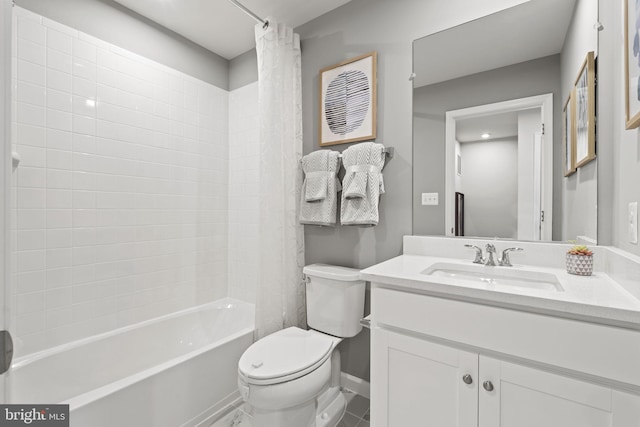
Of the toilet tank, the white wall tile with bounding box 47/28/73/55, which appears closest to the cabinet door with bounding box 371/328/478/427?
the toilet tank

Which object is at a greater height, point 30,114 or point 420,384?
point 30,114

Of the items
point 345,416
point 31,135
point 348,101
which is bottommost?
point 345,416

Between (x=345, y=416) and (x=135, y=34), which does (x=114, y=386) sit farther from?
(x=135, y=34)

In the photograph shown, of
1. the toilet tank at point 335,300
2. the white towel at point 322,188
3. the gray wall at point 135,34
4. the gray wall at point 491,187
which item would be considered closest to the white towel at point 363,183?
the white towel at point 322,188

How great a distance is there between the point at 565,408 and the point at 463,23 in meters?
1.69

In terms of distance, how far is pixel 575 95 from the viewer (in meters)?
1.26

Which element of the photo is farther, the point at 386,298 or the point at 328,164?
the point at 328,164

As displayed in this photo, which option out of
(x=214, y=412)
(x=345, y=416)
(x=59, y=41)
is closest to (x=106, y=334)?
(x=214, y=412)

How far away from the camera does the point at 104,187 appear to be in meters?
1.82

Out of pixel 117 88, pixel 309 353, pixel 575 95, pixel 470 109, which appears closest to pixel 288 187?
pixel 309 353

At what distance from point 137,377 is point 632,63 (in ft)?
7.32

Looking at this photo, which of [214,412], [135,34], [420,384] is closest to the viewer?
[420,384]

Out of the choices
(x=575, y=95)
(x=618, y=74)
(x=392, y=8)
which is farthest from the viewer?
(x=392, y=8)

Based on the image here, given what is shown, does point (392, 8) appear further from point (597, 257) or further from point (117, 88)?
point (117, 88)
